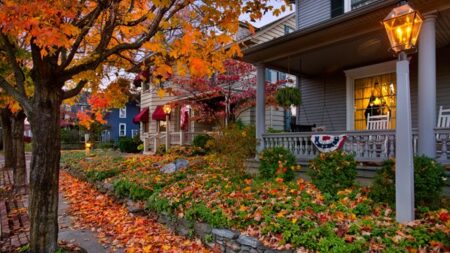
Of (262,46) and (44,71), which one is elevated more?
(262,46)

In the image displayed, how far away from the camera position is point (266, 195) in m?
5.50

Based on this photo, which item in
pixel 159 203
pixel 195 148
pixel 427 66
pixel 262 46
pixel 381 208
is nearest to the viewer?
pixel 381 208

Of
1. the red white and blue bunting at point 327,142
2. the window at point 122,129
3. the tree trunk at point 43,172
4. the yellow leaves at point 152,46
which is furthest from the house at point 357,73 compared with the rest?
the window at point 122,129

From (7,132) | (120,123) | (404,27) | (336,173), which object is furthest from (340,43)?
(120,123)

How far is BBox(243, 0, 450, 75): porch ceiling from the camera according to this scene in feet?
19.2

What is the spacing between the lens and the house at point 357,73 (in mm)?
5301

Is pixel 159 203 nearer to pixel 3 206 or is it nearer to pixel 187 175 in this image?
pixel 187 175

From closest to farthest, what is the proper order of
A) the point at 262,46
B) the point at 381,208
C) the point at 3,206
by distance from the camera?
the point at 381,208 < the point at 3,206 < the point at 262,46

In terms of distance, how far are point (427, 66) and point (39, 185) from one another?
6293 millimetres

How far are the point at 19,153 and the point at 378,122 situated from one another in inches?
422

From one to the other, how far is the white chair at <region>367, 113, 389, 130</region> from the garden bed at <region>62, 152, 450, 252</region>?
360 cm

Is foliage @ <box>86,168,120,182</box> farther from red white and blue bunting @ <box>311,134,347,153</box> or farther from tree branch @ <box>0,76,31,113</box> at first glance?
red white and blue bunting @ <box>311,134,347,153</box>

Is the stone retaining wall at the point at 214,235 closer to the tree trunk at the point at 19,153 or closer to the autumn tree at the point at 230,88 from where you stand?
the tree trunk at the point at 19,153

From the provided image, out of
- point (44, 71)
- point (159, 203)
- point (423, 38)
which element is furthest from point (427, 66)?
point (44, 71)
